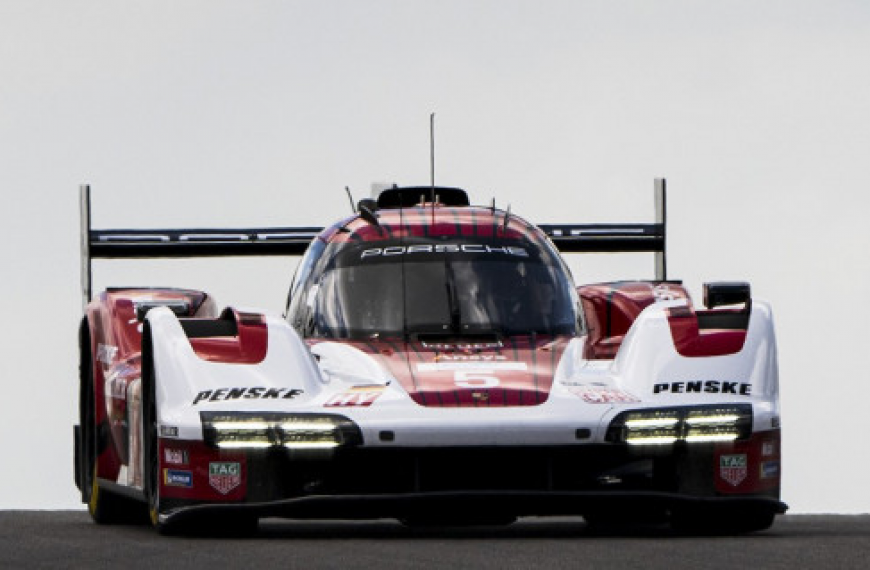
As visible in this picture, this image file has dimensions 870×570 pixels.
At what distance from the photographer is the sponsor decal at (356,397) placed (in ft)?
31.7

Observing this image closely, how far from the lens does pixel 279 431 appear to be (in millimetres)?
9570

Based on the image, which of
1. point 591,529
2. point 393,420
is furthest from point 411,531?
point 393,420

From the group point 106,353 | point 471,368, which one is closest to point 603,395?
point 471,368

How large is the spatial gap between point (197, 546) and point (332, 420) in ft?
2.96

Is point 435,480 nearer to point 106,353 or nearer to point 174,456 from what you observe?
point 174,456

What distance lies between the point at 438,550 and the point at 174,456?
171 centimetres

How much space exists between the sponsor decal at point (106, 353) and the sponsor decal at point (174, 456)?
2.57 metres

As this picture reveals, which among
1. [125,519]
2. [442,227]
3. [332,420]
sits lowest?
[125,519]

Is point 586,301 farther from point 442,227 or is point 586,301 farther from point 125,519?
point 125,519

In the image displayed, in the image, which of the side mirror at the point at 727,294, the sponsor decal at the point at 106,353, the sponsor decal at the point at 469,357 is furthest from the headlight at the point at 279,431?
the sponsor decal at the point at 106,353

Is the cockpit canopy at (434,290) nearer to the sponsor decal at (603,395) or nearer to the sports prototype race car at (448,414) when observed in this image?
the sports prototype race car at (448,414)

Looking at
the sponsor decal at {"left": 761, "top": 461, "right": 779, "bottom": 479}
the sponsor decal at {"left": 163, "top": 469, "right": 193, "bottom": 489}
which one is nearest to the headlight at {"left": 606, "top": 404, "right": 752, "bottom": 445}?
the sponsor decal at {"left": 761, "top": 461, "right": 779, "bottom": 479}

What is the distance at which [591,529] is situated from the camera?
1123 cm

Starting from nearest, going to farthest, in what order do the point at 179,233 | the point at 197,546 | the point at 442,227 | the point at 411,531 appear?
the point at 197,546 < the point at 411,531 < the point at 442,227 < the point at 179,233
